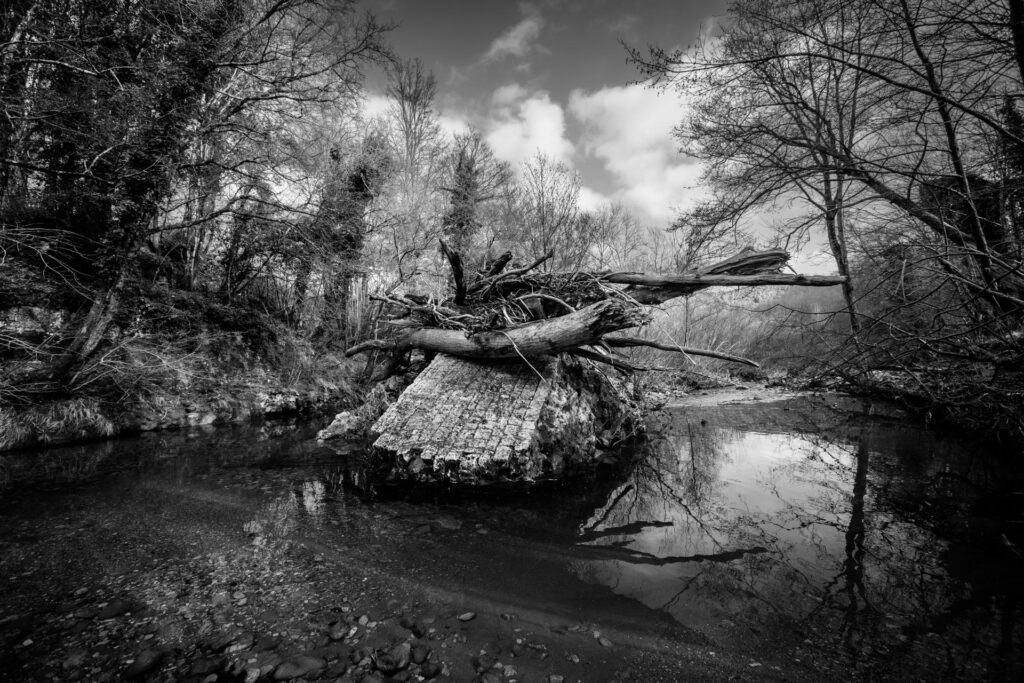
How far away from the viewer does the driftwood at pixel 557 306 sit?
3.64 metres

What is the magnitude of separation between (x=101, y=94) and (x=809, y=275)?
28.6 ft

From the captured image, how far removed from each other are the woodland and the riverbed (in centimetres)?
141

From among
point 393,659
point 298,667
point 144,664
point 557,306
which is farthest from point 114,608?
point 557,306

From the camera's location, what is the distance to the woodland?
11.2ft

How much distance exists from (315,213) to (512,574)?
5.88 metres

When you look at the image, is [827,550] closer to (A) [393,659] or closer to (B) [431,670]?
(B) [431,670]

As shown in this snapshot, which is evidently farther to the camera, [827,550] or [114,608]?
[827,550]

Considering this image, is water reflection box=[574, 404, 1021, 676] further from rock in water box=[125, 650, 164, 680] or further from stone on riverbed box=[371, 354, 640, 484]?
rock in water box=[125, 650, 164, 680]

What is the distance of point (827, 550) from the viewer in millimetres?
2439

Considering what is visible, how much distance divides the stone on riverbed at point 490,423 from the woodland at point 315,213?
1.86 ft

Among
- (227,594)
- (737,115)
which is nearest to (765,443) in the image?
(737,115)

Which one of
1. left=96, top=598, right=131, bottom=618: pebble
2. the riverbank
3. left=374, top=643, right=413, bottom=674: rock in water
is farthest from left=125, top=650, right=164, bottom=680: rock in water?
the riverbank

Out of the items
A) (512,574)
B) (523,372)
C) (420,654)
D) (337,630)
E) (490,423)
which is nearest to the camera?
(420,654)

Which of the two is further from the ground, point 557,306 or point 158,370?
point 557,306
